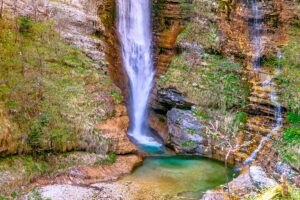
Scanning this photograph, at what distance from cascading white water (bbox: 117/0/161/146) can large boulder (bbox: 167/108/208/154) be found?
1.96 m

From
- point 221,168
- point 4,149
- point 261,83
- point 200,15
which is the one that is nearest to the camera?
point 4,149

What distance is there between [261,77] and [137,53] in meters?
8.06

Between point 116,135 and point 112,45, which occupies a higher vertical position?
point 112,45

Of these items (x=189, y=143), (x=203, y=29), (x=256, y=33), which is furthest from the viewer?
(x=203, y=29)

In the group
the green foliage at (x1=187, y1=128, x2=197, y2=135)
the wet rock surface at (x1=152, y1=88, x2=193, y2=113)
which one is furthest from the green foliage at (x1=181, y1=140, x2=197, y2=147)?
the wet rock surface at (x1=152, y1=88, x2=193, y2=113)

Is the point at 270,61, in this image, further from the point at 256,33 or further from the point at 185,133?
the point at 185,133

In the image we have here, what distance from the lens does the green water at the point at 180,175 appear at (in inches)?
647

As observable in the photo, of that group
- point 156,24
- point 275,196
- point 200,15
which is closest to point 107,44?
point 156,24

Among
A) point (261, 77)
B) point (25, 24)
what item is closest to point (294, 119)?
point (261, 77)

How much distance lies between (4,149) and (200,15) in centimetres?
1542

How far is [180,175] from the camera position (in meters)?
18.1

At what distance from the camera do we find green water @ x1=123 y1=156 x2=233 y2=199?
53.9ft

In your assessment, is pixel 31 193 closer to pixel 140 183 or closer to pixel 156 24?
pixel 140 183

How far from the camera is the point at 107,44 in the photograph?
2403cm
